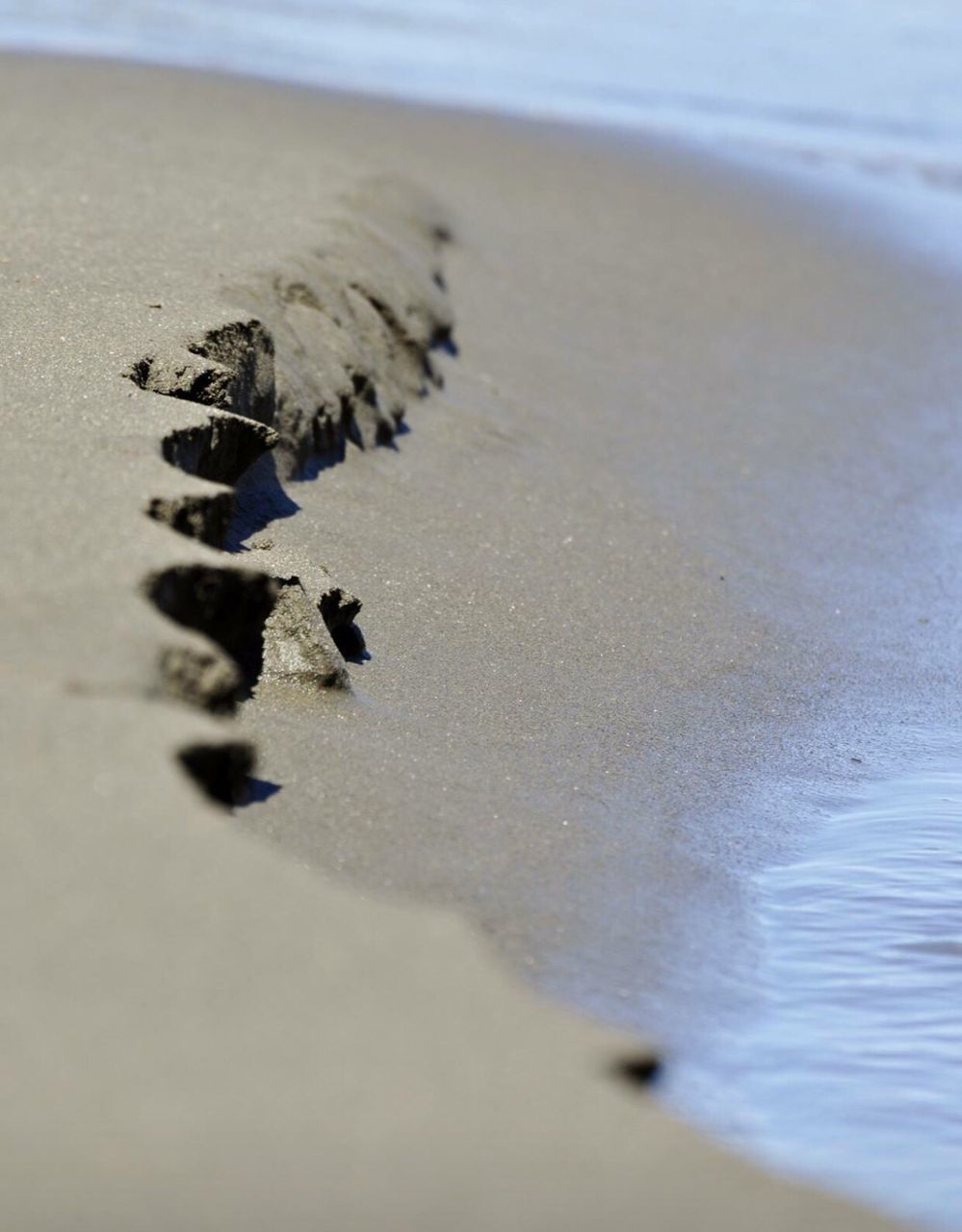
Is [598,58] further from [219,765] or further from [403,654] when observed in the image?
[219,765]

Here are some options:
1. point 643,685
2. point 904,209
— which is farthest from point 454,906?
point 904,209

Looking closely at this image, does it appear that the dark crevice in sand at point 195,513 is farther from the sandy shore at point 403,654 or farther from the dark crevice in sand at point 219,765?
the dark crevice in sand at point 219,765

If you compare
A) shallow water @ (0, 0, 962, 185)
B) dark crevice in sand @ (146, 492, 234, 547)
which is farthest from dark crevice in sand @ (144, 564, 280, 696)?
shallow water @ (0, 0, 962, 185)

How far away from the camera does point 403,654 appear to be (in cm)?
402

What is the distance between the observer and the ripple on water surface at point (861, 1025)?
8.16 feet

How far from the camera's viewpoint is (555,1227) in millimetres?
1772

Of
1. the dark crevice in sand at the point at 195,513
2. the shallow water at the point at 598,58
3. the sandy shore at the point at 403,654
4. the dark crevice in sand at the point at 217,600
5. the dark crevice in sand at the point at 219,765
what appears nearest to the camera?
the sandy shore at the point at 403,654

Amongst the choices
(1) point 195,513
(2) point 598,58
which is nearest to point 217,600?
(1) point 195,513

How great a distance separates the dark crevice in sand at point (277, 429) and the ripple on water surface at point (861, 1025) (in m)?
0.92

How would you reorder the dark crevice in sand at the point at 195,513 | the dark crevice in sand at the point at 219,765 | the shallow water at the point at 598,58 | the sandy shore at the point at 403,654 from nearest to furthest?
the sandy shore at the point at 403,654 < the dark crevice in sand at the point at 219,765 < the dark crevice in sand at the point at 195,513 < the shallow water at the point at 598,58

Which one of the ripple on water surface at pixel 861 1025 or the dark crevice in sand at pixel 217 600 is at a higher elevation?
the dark crevice in sand at pixel 217 600

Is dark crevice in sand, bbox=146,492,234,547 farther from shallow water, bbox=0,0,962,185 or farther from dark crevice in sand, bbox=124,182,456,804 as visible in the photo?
shallow water, bbox=0,0,962,185

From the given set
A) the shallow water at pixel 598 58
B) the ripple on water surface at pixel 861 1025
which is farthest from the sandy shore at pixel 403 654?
the shallow water at pixel 598 58

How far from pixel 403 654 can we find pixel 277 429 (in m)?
0.98
